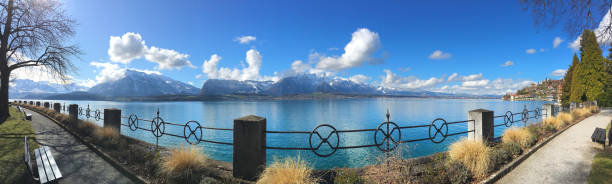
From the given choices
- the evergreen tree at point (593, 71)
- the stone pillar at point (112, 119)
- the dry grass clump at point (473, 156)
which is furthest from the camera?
the evergreen tree at point (593, 71)

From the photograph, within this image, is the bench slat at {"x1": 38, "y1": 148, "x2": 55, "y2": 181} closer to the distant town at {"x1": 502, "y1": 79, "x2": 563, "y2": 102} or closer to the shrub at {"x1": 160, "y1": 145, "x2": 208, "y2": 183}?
the shrub at {"x1": 160, "y1": 145, "x2": 208, "y2": 183}

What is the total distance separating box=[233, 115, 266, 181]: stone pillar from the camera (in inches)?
206

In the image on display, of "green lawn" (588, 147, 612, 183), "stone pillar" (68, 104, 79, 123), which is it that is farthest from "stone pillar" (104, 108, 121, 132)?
"green lawn" (588, 147, 612, 183)

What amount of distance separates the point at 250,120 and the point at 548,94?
203 meters

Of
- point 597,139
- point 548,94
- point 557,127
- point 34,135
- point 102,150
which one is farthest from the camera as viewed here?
point 548,94

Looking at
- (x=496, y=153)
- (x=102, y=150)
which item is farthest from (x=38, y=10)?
(x=496, y=153)

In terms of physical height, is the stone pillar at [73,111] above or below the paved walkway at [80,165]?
above

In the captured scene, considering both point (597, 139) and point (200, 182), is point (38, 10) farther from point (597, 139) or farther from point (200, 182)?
point (597, 139)

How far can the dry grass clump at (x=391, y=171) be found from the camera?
468 cm

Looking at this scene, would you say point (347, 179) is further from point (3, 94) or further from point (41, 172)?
point (3, 94)

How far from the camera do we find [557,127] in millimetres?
12766

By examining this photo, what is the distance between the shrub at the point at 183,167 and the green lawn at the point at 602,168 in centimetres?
955

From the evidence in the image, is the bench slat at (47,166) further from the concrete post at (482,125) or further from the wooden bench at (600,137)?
the wooden bench at (600,137)

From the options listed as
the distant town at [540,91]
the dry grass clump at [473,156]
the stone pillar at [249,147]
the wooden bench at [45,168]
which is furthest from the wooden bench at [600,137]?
the distant town at [540,91]
